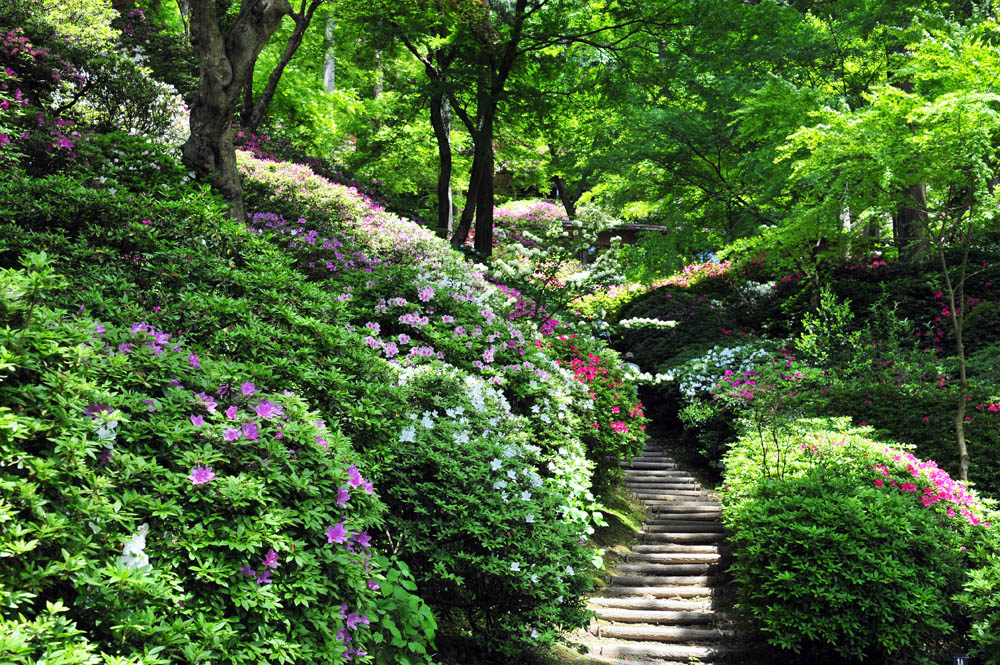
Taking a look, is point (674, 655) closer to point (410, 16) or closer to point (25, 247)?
point (25, 247)

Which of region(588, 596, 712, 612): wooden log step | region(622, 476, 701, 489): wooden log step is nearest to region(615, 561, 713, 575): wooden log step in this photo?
region(588, 596, 712, 612): wooden log step

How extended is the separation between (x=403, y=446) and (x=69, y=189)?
227 cm

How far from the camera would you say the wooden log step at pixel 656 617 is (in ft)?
16.9

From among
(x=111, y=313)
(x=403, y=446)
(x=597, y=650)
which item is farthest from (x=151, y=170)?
(x=597, y=650)

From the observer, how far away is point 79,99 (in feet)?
22.4

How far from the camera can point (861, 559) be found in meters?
4.37

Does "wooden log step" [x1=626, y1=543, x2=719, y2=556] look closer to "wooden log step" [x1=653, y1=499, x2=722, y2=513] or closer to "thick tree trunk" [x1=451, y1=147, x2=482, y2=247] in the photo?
"wooden log step" [x1=653, y1=499, x2=722, y2=513]

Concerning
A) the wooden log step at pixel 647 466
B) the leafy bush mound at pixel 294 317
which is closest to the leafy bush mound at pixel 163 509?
the leafy bush mound at pixel 294 317

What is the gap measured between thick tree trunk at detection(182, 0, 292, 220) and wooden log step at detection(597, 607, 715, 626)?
4.56 metres

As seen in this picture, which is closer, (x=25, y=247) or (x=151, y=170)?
(x=25, y=247)

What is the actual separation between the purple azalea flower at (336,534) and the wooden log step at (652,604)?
3.58 metres

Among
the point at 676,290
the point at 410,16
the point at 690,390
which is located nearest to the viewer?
the point at 690,390

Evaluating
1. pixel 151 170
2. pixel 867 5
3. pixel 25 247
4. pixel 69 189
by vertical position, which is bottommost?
pixel 25 247

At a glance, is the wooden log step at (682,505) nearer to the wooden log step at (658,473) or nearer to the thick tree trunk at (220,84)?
the wooden log step at (658,473)
